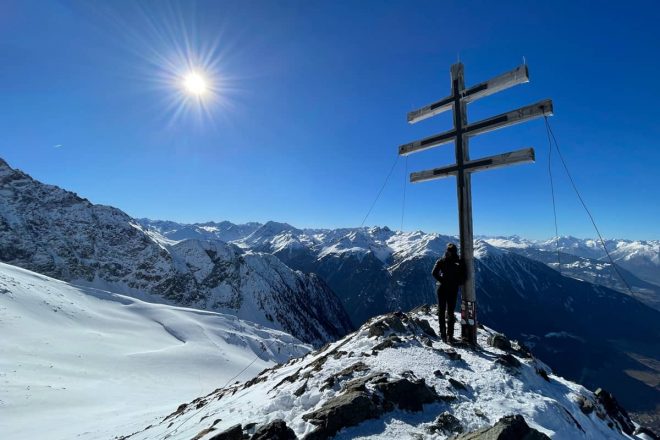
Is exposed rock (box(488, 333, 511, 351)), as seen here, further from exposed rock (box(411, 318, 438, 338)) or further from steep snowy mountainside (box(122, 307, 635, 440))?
exposed rock (box(411, 318, 438, 338))

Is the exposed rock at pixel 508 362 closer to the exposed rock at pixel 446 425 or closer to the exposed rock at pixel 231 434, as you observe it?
the exposed rock at pixel 446 425

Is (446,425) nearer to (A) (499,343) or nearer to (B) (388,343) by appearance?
(B) (388,343)

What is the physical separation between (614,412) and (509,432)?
828cm

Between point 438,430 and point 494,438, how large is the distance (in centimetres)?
131

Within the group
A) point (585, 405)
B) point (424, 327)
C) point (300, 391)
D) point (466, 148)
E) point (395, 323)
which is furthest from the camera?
point (424, 327)

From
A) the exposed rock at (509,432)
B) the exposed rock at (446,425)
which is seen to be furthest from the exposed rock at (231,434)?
the exposed rock at (509,432)

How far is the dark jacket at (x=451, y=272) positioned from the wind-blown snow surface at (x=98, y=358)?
57.0 feet

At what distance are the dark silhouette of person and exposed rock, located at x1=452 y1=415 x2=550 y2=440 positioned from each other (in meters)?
5.73

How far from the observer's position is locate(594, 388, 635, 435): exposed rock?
10.9 m

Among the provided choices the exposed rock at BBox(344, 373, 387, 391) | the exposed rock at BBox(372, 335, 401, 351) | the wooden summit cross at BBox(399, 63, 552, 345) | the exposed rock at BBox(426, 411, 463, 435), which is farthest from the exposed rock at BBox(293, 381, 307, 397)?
the wooden summit cross at BBox(399, 63, 552, 345)

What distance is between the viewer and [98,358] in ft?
154

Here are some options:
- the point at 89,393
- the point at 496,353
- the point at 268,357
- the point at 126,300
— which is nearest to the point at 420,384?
the point at 496,353

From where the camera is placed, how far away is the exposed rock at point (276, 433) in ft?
23.0

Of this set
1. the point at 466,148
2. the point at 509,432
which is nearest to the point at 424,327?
the point at 466,148
